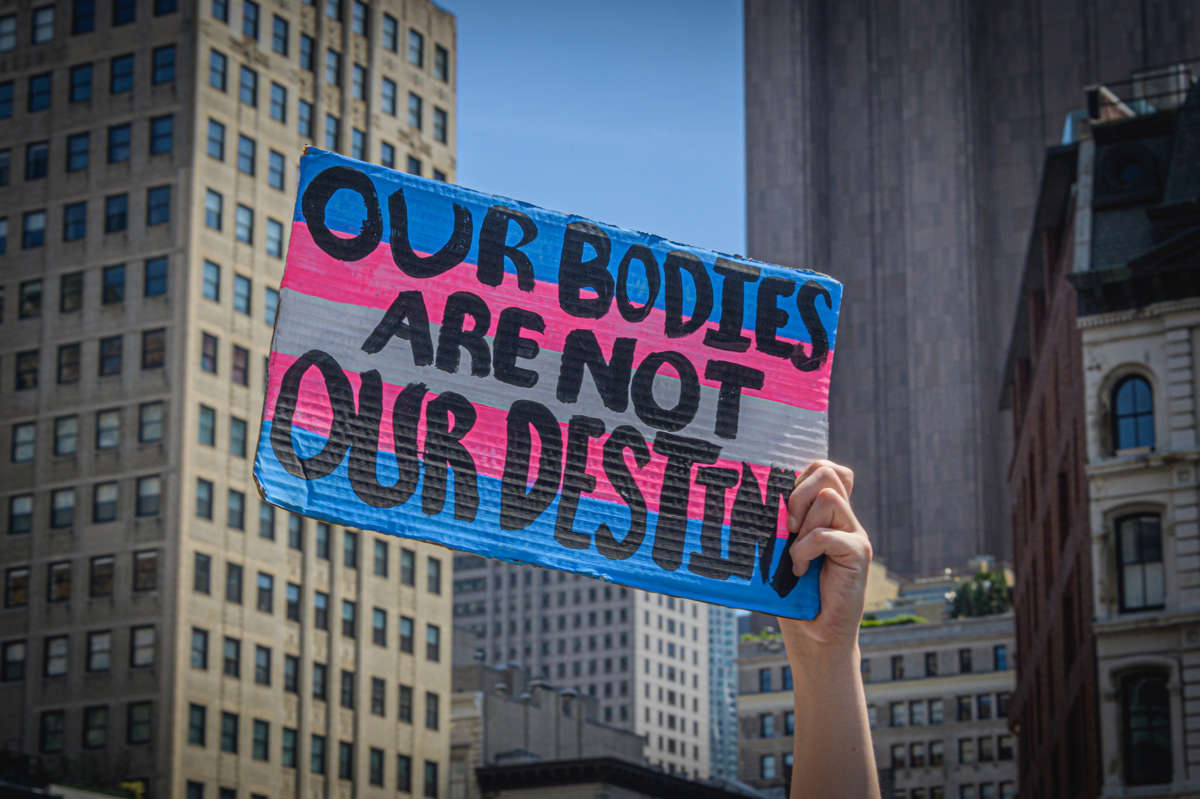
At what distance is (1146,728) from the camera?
1953 inches

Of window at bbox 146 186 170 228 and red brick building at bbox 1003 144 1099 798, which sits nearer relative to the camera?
red brick building at bbox 1003 144 1099 798

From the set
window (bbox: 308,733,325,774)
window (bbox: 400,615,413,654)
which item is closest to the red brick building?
window (bbox: 308,733,325,774)

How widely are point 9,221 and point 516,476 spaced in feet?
341

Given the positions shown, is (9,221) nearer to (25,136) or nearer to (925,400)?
(25,136)

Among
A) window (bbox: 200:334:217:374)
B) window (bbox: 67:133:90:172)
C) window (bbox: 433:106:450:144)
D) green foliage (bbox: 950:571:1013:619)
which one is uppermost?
window (bbox: 433:106:450:144)

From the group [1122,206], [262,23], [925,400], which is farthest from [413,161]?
[925,400]

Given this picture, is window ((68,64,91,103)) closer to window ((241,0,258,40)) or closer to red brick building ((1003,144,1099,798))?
window ((241,0,258,40))

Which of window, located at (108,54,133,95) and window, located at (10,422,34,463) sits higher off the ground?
window, located at (108,54,133,95)

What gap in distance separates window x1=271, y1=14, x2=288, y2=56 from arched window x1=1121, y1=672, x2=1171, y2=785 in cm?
7367

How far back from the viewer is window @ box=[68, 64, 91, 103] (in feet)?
350

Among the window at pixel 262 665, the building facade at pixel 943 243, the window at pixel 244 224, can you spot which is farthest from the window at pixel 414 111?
the building facade at pixel 943 243

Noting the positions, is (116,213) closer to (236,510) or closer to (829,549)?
(236,510)

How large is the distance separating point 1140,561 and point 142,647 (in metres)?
58.7

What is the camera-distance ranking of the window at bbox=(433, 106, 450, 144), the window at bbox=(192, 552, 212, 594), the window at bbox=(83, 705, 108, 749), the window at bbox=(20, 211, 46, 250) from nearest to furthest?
the window at bbox=(83, 705, 108, 749)
the window at bbox=(192, 552, 212, 594)
the window at bbox=(20, 211, 46, 250)
the window at bbox=(433, 106, 450, 144)
